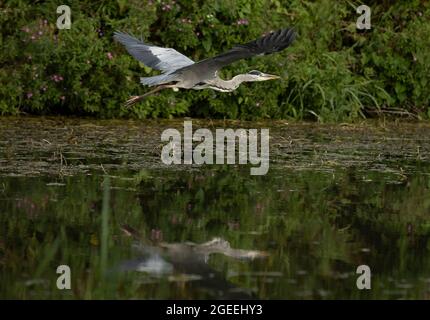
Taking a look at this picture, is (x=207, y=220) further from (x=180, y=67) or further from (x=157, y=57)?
(x=157, y=57)

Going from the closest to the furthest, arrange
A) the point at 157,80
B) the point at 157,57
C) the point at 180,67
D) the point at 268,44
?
the point at 268,44, the point at 157,80, the point at 180,67, the point at 157,57

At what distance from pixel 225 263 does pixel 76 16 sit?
22.1 ft

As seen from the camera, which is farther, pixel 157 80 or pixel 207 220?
pixel 157 80

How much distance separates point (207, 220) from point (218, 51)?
5.80m

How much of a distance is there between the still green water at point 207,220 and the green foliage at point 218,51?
1.35 metres

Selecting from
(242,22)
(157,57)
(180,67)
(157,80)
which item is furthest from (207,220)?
(242,22)

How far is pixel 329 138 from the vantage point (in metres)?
10.6

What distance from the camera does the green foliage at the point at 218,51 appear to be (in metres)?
11.4

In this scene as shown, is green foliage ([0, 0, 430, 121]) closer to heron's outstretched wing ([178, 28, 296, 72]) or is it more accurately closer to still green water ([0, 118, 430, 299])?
still green water ([0, 118, 430, 299])

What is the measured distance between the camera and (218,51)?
12.1 m

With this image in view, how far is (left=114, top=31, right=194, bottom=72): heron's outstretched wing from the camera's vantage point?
30.1 ft

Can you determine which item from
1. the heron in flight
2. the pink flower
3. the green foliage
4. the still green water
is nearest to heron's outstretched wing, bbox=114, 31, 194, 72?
the heron in flight

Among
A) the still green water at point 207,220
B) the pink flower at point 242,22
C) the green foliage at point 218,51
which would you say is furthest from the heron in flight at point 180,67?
the pink flower at point 242,22

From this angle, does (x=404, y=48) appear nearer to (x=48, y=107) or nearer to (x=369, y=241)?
(x=48, y=107)
